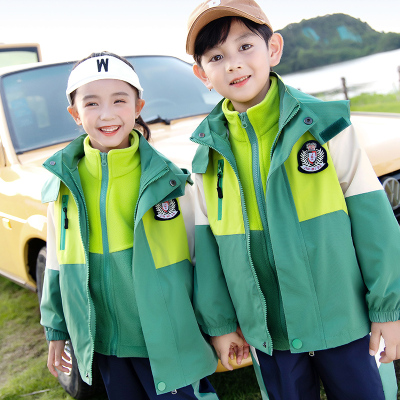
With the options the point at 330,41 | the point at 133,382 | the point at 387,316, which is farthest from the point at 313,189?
the point at 330,41

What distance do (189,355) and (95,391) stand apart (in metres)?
1.27

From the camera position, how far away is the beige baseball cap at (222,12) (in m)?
1.64

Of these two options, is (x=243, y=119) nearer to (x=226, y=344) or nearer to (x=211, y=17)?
(x=211, y=17)

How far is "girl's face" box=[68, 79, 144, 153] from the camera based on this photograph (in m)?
1.87

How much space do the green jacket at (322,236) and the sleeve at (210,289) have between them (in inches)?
4.4

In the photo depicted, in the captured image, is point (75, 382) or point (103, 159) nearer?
point (103, 159)

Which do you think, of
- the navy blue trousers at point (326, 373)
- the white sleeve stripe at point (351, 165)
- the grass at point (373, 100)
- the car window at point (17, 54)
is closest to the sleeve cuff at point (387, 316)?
the navy blue trousers at point (326, 373)

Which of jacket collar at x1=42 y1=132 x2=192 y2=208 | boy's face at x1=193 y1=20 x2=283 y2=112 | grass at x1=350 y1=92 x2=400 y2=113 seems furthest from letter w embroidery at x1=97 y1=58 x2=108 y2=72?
grass at x1=350 y1=92 x2=400 y2=113

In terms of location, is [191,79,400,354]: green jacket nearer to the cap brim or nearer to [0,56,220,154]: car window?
the cap brim

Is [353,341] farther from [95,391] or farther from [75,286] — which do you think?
[95,391]

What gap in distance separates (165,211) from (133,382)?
74 centimetres

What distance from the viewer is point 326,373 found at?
1.69 m

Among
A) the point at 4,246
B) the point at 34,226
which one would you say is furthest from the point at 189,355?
the point at 4,246

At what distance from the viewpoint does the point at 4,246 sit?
11.3ft
